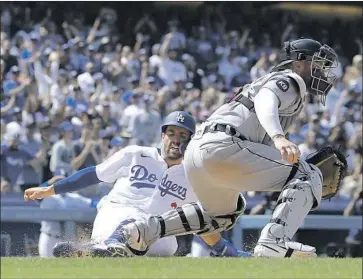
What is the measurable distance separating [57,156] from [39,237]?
2.58m

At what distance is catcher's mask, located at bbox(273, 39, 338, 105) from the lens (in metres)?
7.58

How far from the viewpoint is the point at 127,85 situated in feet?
64.9

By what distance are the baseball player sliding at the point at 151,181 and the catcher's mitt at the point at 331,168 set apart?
5.18 feet

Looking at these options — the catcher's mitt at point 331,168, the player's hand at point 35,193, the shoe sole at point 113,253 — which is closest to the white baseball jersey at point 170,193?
the player's hand at point 35,193

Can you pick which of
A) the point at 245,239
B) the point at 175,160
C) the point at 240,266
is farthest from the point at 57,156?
the point at 240,266

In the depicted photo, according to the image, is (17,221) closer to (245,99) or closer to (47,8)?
(245,99)

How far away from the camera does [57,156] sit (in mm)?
15469

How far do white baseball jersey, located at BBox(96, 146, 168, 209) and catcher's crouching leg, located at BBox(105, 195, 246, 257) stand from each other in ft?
5.22

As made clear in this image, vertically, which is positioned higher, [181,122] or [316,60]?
[316,60]

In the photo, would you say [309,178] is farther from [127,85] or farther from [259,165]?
[127,85]

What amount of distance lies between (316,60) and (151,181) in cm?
243

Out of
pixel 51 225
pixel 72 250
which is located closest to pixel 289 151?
pixel 72 250

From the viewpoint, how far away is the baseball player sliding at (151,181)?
9.26m

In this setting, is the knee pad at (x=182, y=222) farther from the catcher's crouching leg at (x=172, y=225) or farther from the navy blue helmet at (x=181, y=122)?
the navy blue helmet at (x=181, y=122)
